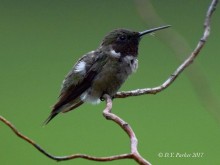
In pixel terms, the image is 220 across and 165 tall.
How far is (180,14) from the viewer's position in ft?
18.2

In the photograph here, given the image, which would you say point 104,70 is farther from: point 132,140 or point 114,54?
point 132,140

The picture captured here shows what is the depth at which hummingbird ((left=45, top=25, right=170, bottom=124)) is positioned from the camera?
2814 mm

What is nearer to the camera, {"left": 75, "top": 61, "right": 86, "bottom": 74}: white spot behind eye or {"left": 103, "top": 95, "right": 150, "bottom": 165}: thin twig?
{"left": 103, "top": 95, "right": 150, "bottom": 165}: thin twig

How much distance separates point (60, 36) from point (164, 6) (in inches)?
36.5

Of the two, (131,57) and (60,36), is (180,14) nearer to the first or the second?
(60,36)

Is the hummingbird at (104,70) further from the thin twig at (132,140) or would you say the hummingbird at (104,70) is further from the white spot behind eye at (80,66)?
the thin twig at (132,140)

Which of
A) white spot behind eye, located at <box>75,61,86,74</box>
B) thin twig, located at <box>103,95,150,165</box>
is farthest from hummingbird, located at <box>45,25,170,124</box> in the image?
thin twig, located at <box>103,95,150,165</box>

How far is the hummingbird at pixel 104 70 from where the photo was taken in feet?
9.23

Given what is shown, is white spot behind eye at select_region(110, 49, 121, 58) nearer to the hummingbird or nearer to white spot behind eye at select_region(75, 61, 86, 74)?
the hummingbird

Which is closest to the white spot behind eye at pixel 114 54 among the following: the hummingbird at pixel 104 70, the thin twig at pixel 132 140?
the hummingbird at pixel 104 70

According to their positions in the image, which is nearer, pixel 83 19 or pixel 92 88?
pixel 92 88

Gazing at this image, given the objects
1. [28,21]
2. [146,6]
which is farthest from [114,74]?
[28,21]

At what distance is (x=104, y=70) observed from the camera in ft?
9.40

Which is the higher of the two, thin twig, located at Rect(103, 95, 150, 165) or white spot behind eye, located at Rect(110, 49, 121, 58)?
white spot behind eye, located at Rect(110, 49, 121, 58)
